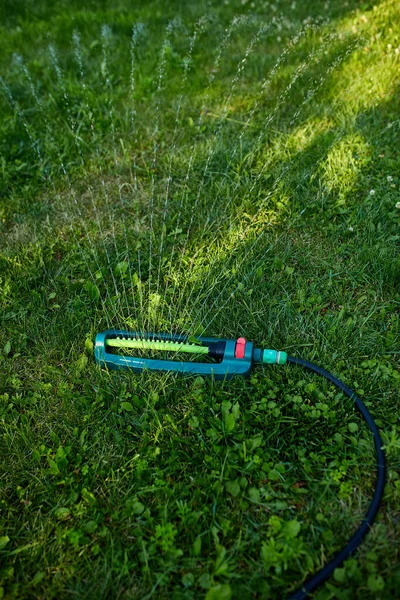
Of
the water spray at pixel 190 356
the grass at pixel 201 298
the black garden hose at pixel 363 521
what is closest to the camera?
the black garden hose at pixel 363 521

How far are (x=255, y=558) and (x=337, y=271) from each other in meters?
1.35

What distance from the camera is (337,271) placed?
7.81 ft

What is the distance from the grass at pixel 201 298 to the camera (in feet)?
5.21

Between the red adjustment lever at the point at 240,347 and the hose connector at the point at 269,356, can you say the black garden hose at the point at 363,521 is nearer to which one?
the hose connector at the point at 269,356

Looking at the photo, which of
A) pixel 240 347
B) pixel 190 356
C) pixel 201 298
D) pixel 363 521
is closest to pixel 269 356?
pixel 240 347

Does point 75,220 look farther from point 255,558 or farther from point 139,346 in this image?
point 255,558

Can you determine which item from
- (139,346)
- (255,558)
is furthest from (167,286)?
(255,558)

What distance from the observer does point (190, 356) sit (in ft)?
6.76

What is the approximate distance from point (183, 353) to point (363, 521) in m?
0.91

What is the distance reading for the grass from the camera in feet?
5.21

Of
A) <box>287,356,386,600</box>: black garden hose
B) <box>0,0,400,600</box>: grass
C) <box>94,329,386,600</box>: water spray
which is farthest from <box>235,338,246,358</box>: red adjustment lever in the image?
<box>287,356,386,600</box>: black garden hose

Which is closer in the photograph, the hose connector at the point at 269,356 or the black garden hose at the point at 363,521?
the black garden hose at the point at 363,521

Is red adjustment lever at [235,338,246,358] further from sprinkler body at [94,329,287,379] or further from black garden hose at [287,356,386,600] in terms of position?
black garden hose at [287,356,386,600]

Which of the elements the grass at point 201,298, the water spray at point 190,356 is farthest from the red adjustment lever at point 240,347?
the grass at point 201,298
